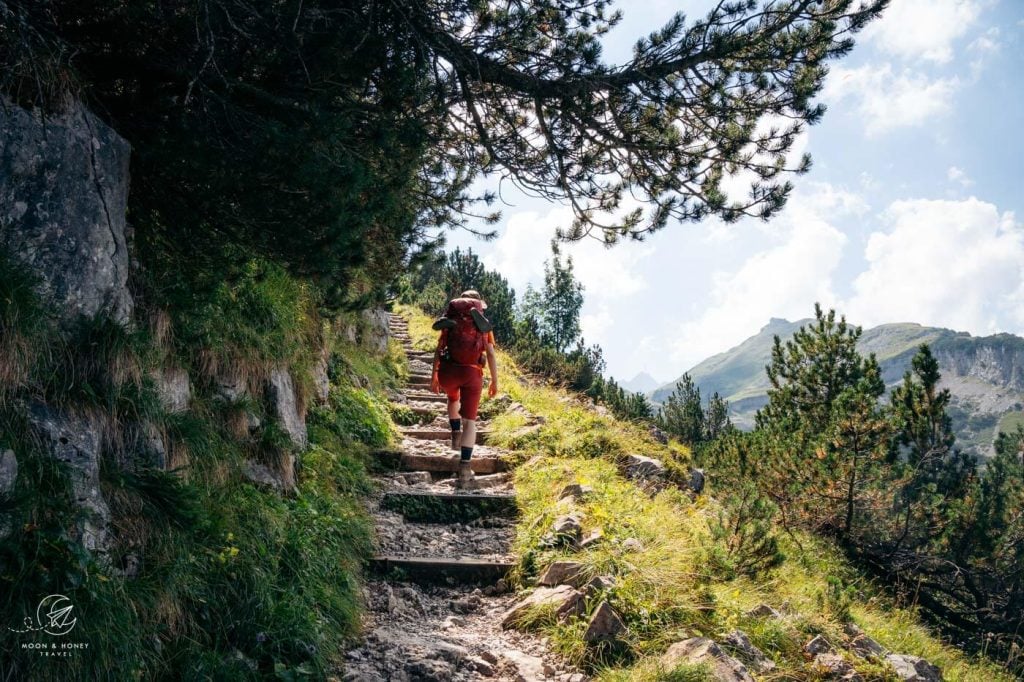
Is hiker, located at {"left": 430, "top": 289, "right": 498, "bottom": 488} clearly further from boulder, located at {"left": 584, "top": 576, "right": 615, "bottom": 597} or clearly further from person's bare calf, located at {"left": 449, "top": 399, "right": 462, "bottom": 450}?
boulder, located at {"left": 584, "top": 576, "right": 615, "bottom": 597}

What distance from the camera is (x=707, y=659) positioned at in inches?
140

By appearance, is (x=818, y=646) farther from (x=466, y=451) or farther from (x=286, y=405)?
(x=286, y=405)

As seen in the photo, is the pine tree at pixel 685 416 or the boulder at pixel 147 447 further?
the pine tree at pixel 685 416

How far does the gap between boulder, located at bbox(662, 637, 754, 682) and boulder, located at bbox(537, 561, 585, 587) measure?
0.95 metres

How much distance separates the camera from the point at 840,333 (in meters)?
12.5

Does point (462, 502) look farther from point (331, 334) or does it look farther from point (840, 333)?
point (840, 333)

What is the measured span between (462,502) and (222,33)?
15.5ft

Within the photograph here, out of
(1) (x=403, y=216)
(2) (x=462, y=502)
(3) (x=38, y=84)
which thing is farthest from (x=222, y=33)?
(2) (x=462, y=502)

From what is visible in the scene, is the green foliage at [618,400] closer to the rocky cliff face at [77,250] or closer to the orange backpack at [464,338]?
the orange backpack at [464,338]

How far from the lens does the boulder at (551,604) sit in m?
4.27

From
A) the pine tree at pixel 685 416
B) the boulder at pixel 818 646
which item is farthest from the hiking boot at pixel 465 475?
the pine tree at pixel 685 416

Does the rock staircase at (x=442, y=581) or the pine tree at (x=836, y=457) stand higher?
the pine tree at (x=836, y=457)

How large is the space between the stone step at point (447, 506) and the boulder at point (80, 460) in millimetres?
3658

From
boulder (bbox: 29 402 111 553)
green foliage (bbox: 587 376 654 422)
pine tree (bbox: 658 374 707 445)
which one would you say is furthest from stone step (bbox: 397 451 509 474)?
pine tree (bbox: 658 374 707 445)
